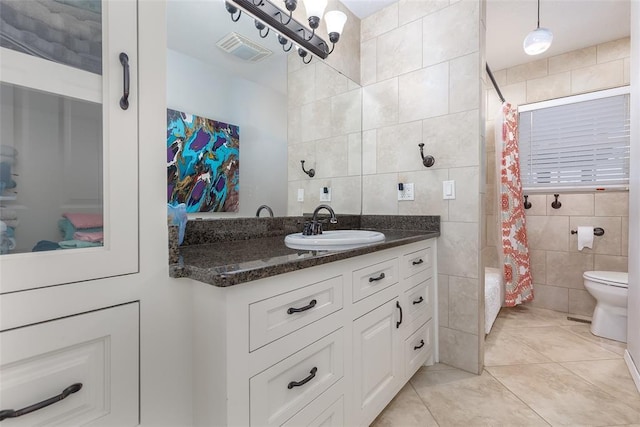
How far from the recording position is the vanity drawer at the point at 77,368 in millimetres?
624

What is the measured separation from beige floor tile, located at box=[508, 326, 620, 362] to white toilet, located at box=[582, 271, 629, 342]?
201 mm

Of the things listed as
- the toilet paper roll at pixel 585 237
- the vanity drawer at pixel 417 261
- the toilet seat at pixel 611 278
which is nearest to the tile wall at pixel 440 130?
the vanity drawer at pixel 417 261

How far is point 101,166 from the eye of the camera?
75 centimetres

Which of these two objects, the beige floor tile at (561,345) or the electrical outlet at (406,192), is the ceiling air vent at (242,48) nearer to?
the electrical outlet at (406,192)

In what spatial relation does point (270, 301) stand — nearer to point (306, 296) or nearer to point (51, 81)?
point (306, 296)

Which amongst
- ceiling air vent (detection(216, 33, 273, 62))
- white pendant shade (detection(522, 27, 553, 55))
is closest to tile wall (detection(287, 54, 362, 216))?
ceiling air vent (detection(216, 33, 273, 62))

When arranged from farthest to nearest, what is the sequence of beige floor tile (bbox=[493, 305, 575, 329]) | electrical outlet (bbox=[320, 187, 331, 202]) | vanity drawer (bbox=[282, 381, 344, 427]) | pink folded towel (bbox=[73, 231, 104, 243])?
1. beige floor tile (bbox=[493, 305, 575, 329])
2. electrical outlet (bbox=[320, 187, 331, 202])
3. vanity drawer (bbox=[282, 381, 344, 427])
4. pink folded towel (bbox=[73, 231, 104, 243])

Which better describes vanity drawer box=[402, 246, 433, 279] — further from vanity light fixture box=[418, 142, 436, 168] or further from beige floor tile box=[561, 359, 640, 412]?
beige floor tile box=[561, 359, 640, 412]

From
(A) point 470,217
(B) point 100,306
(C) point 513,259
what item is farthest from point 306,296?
(C) point 513,259

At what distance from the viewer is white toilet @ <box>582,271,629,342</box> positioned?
2203 millimetres

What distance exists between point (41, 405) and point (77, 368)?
8 cm

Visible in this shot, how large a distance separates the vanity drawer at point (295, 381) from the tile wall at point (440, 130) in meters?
1.13

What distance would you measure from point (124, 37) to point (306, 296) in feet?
2.92

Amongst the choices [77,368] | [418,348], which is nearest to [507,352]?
[418,348]
